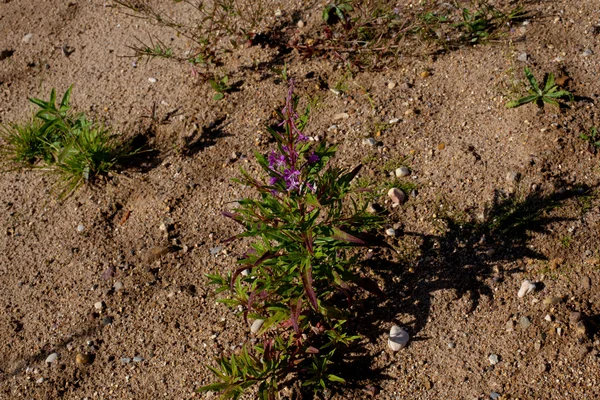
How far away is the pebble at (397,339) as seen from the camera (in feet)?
10.6

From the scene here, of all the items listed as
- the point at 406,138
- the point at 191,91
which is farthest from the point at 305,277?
the point at 191,91

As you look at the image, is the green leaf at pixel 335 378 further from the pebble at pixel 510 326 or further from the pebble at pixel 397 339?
the pebble at pixel 510 326

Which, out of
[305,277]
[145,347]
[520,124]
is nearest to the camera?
[305,277]

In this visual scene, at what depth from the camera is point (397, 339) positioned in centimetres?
325

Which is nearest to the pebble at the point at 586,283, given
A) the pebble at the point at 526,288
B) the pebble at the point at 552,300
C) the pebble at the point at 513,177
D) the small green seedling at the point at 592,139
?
the pebble at the point at 552,300

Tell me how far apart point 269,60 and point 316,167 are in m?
2.14

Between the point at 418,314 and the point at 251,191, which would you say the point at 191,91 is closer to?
the point at 251,191

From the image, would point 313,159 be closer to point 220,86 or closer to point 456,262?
point 456,262

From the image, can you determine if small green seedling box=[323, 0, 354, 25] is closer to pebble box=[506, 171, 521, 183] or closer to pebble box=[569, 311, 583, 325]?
pebble box=[506, 171, 521, 183]

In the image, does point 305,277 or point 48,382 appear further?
point 48,382

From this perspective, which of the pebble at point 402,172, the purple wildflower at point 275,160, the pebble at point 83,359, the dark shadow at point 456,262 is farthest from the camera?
the pebble at point 402,172

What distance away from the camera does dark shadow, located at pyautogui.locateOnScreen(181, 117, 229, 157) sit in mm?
4383

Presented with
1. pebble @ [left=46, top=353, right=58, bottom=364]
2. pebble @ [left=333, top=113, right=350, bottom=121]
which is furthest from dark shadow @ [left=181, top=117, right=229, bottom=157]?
pebble @ [left=46, top=353, right=58, bottom=364]

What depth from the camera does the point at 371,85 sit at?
4.39 meters
